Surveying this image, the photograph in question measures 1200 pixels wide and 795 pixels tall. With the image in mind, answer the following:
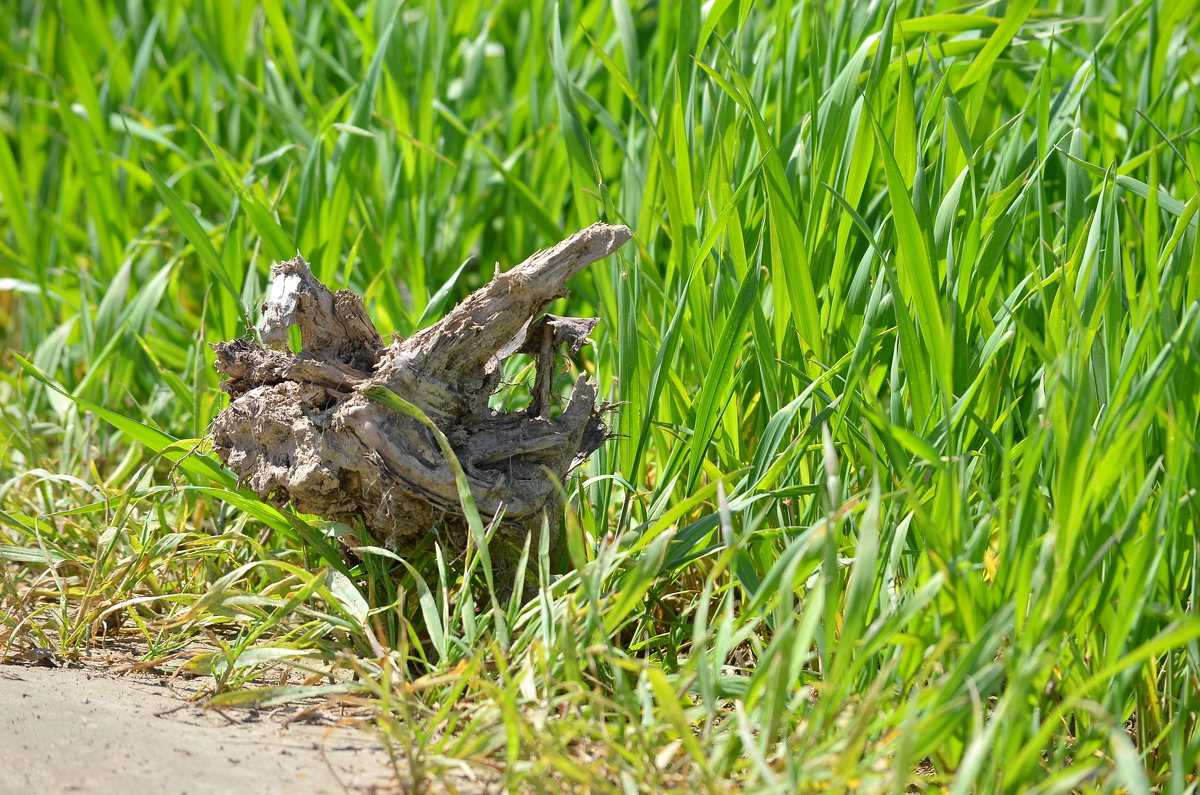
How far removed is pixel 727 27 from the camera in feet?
6.71

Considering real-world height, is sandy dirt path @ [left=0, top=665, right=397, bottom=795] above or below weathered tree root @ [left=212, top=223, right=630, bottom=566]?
below

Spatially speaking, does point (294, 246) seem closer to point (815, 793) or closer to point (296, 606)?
point (296, 606)

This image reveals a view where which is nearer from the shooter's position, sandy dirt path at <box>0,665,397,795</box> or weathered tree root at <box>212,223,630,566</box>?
sandy dirt path at <box>0,665,397,795</box>

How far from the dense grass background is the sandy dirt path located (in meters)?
0.07

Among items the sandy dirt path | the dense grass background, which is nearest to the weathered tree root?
the dense grass background

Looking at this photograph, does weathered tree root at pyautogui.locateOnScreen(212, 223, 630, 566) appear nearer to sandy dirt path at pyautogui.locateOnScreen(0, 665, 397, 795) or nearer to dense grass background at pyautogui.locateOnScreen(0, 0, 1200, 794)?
dense grass background at pyautogui.locateOnScreen(0, 0, 1200, 794)

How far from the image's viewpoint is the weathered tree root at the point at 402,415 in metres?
1.31

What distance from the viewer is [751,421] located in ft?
5.64

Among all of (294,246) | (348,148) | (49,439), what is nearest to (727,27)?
(348,148)

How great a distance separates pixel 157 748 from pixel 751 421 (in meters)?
0.99

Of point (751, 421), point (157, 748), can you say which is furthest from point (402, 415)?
point (751, 421)

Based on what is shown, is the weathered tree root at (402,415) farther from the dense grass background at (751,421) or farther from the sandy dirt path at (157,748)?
the sandy dirt path at (157,748)

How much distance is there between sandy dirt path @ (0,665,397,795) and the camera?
108 cm

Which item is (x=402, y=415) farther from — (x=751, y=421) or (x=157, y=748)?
(x=751, y=421)
